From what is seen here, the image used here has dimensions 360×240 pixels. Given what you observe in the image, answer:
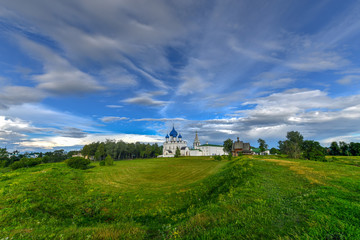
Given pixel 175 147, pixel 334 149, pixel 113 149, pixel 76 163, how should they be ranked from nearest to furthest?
pixel 76 163 → pixel 334 149 → pixel 113 149 → pixel 175 147

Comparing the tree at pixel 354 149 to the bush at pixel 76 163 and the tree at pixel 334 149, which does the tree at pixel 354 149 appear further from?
the bush at pixel 76 163

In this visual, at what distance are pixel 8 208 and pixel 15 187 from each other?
497cm

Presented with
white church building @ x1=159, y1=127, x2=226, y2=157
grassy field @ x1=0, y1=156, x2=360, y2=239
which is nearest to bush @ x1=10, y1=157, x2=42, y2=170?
grassy field @ x1=0, y1=156, x2=360, y2=239

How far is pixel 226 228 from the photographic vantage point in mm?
4367

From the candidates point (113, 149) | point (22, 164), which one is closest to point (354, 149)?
point (22, 164)

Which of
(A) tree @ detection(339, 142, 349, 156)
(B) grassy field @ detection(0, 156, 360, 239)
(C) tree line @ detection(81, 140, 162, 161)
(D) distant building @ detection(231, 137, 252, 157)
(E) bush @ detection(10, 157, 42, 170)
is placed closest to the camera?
(B) grassy field @ detection(0, 156, 360, 239)

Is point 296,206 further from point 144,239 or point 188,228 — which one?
point 144,239

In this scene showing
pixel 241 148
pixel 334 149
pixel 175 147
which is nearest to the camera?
pixel 241 148

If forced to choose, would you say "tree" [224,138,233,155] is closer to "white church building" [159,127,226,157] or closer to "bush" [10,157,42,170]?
"white church building" [159,127,226,157]

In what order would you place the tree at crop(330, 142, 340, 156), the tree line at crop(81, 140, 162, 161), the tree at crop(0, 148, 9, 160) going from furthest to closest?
the tree line at crop(81, 140, 162, 161), the tree at crop(330, 142, 340, 156), the tree at crop(0, 148, 9, 160)

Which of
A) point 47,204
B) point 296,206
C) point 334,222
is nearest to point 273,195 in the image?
point 296,206

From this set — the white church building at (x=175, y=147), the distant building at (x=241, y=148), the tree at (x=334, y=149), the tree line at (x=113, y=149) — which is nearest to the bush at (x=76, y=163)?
the distant building at (x=241, y=148)

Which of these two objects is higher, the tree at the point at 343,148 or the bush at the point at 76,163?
the tree at the point at 343,148

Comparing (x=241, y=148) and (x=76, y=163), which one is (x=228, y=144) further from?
(x=76, y=163)
